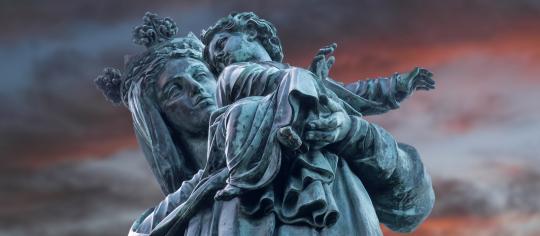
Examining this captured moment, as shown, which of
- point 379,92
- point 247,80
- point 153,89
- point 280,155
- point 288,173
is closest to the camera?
point 280,155

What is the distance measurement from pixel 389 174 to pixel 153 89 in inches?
102

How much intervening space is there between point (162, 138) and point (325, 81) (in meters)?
1.77

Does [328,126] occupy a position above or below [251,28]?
below

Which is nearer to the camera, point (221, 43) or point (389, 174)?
point (389, 174)

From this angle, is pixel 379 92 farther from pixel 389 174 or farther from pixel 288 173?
pixel 288 173

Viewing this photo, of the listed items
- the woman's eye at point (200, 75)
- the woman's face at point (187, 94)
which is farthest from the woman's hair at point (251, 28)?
the woman's eye at point (200, 75)

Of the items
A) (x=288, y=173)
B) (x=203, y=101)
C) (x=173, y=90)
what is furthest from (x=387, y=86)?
(x=173, y=90)

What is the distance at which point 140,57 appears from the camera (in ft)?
39.0

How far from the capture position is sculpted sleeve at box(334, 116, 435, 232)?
32.2ft

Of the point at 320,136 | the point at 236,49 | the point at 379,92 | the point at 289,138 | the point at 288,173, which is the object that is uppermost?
the point at 236,49

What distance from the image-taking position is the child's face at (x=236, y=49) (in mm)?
10289

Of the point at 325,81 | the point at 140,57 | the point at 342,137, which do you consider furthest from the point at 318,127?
the point at 140,57

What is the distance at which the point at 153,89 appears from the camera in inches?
457

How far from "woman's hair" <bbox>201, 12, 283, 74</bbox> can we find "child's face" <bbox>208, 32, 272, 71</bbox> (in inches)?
1.6
